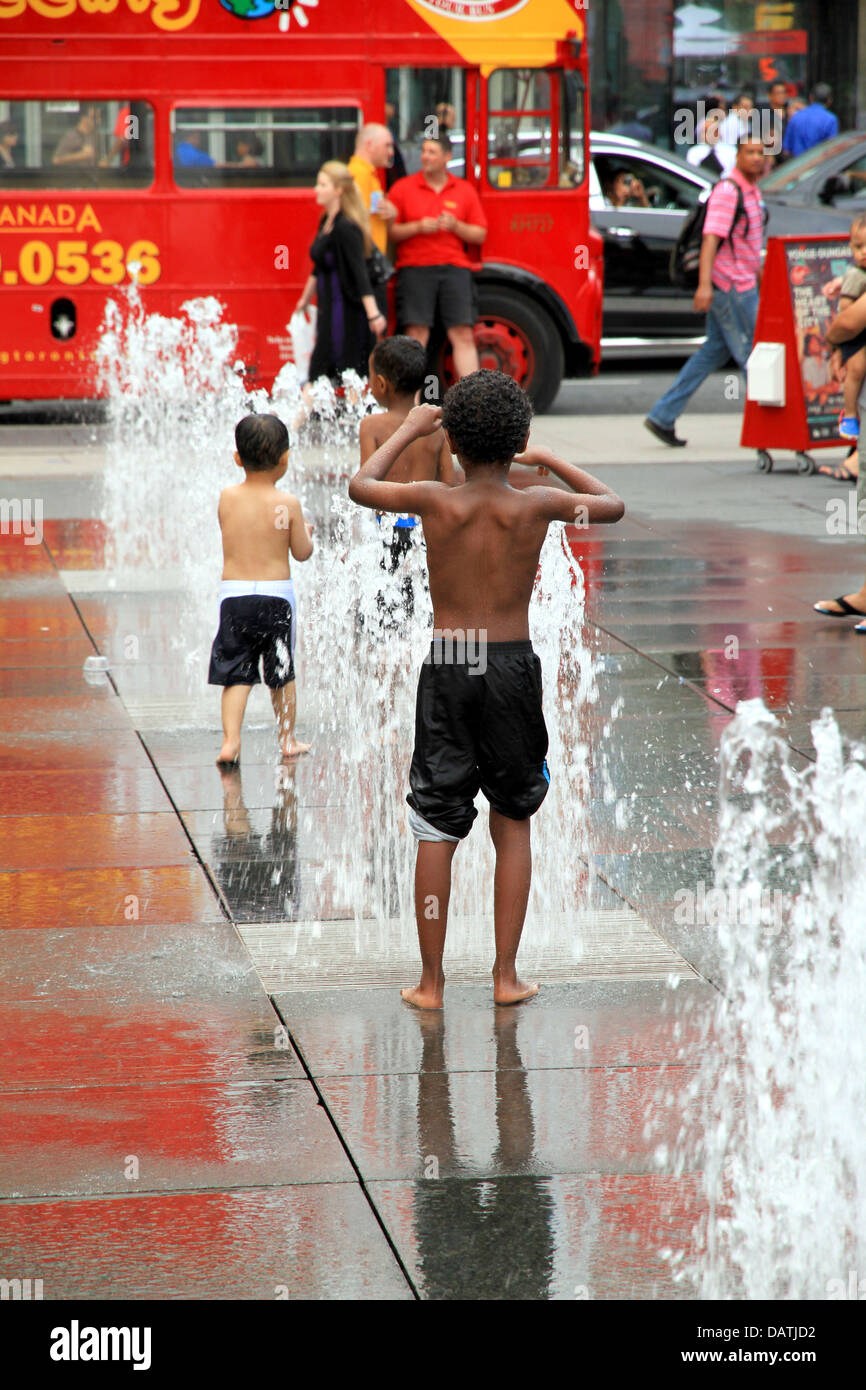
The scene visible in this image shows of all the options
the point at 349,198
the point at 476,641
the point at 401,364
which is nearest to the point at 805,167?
the point at 349,198

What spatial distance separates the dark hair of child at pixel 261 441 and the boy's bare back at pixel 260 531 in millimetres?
78

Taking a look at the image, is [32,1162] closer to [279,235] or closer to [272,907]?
[272,907]

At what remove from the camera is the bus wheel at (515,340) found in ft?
48.8

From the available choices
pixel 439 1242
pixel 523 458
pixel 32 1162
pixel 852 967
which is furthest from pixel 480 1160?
pixel 523 458

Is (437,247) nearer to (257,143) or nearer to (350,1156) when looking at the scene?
(257,143)

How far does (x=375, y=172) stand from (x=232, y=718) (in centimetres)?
843

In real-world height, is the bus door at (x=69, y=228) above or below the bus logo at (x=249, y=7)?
below

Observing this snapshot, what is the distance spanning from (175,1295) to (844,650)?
5.53m

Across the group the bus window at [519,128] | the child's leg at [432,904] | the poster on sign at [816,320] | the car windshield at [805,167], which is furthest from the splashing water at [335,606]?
the car windshield at [805,167]

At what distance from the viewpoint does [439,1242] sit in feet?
11.8

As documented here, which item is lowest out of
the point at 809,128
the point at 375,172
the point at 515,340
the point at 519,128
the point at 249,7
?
the point at 515,340

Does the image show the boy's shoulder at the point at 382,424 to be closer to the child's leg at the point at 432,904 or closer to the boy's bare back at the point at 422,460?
the boy's bare back at the point at 422,460

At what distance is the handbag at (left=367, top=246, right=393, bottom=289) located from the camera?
13.6 m

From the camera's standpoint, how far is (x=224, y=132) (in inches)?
568
